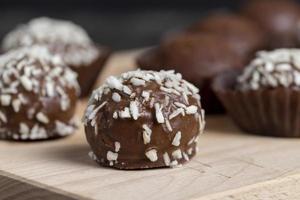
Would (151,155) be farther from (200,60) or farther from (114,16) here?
(114,16)

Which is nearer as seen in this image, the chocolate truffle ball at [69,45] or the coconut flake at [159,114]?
the coconut flake at [159,114]

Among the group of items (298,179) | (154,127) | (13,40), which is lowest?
(298,179)

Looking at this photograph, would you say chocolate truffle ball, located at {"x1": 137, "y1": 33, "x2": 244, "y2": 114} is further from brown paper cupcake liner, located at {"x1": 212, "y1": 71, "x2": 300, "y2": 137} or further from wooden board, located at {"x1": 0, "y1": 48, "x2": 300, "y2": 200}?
wooden board, located at {"x1": 0, "y1": 48, "x2": 300, "y2": 200}

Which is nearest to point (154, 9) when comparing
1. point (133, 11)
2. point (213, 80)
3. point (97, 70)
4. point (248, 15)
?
point (133, 11)

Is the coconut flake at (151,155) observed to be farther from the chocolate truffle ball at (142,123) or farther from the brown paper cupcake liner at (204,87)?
the brown paper cupcake liner at (204,87)

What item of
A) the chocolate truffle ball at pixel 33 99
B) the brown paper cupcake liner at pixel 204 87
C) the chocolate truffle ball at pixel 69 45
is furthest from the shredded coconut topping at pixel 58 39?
the chocolate truffle ball at pixel 33 99

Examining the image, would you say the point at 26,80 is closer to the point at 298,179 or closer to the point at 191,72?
the point at 191,72

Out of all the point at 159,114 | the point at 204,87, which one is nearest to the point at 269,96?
the point at 204,87
